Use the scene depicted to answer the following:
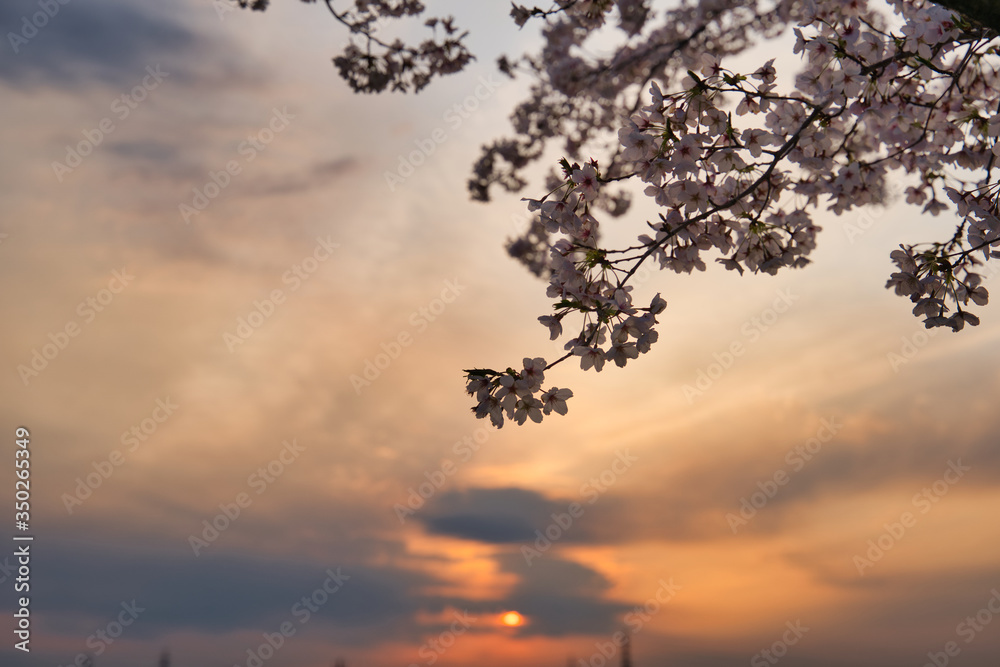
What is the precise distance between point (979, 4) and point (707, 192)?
1.65 m

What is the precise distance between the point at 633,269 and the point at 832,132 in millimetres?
2373

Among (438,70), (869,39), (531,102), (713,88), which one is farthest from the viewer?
(531,102)

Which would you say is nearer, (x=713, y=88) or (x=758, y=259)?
(x=713, y=88)

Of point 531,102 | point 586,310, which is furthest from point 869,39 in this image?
point 531,102

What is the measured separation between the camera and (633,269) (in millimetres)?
4617

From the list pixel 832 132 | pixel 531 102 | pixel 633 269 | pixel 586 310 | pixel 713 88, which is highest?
pixel 531 102

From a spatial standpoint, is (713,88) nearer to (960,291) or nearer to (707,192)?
(707,192)

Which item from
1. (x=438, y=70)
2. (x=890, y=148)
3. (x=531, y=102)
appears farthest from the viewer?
(x=531, y=102)

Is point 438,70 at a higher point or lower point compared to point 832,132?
higher

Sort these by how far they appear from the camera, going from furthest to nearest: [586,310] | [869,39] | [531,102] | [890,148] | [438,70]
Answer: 1. [531,102]
2. [438,70]
3. [890,148]
4. [869,39]
5. [586,310]

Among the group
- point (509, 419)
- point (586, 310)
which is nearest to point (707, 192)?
point (586, 310)

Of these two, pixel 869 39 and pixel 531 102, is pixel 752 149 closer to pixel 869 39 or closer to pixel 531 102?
pixel 869 39

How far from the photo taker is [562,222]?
4668mm

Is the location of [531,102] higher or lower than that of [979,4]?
higher
